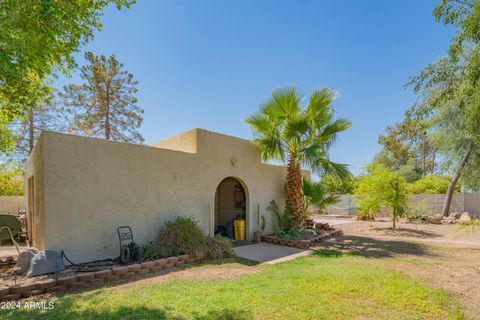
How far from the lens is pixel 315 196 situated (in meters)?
12.4

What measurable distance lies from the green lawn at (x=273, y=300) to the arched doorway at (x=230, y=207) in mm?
5255

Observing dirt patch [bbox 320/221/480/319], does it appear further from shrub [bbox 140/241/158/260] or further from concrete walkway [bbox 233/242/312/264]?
shrub [bbox 140/241/158/260]

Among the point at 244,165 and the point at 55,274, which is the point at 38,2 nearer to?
the point at 55,274

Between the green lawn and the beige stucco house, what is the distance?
1985mm

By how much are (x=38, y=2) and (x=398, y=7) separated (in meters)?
11.5

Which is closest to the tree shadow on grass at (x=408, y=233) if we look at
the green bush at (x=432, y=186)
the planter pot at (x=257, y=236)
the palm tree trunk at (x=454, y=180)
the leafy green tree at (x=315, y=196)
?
the leafy green tree at (x=315, y=196)

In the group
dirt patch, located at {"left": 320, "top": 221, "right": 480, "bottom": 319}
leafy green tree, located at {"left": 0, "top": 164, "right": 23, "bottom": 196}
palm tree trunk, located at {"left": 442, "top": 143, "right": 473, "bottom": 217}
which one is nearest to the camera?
dirt patch, located at {"left": 320, "top": 221, "right": 480, "bottom": 319}

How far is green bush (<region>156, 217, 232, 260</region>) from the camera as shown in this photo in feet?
23.7

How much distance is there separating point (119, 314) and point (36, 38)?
6764 mm

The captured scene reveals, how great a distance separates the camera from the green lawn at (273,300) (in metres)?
3.90

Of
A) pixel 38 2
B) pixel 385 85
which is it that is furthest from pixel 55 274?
pixel 385 85

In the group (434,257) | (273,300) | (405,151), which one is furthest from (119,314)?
(405,151)

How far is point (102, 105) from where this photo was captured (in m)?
21.8

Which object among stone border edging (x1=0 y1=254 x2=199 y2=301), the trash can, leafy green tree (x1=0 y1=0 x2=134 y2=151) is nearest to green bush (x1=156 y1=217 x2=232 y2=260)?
stone border edging (x1=0 y1=254 x2=199 y2=301)
